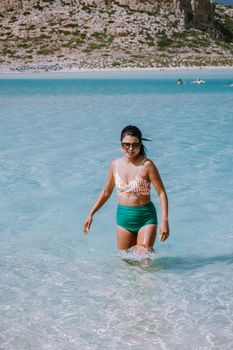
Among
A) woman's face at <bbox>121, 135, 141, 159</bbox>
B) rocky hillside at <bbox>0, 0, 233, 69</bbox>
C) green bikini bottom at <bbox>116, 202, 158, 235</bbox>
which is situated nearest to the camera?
woman's face at <bbox>121, 135, 141, 159</bbox>

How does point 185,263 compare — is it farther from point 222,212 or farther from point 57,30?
point 57,30

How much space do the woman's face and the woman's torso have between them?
13cm

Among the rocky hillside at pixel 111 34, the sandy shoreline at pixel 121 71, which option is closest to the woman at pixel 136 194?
the sandy shoreline at pixel 121 71

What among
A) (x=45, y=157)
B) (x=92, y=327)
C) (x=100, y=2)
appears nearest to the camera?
(x=92, y=327)

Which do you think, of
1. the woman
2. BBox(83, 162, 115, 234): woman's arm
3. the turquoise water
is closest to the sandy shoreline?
the turquoise water

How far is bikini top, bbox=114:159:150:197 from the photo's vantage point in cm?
554

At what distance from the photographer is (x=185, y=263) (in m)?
6.39

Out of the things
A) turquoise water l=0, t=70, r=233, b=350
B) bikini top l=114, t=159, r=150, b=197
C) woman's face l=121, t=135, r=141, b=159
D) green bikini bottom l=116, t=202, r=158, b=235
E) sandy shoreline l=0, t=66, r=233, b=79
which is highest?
woman's face l=121, t=135, r=141, b=159

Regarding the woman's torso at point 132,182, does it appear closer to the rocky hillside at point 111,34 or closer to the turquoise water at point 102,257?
the turquoise water at point 102,257

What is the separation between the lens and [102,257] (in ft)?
21.7

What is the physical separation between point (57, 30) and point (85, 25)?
15.0 feet

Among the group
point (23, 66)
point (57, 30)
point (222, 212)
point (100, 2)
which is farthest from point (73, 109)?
point (100, 2)

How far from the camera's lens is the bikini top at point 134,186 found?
18.2 feet

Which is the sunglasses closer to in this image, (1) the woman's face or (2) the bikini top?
(1) the woman's face
